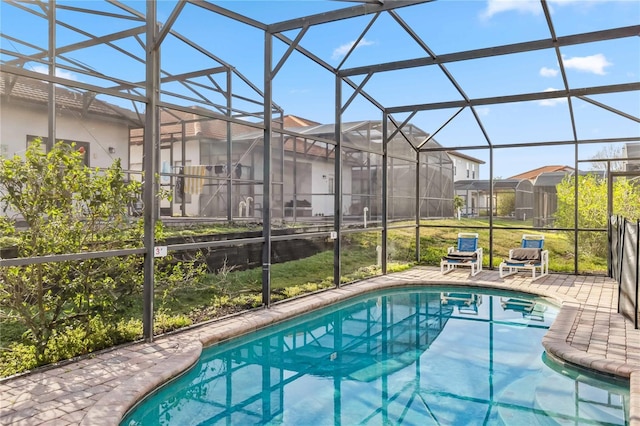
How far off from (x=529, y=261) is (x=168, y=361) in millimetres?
8158

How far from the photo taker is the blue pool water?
3832 mm

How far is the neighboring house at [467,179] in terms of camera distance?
45.9 feet

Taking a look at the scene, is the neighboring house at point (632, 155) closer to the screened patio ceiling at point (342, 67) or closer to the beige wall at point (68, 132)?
the screened patio ceiling at point (342, 67)

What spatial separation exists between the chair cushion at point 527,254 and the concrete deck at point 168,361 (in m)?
1.98

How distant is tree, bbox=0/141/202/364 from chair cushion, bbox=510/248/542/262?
8036 millimetres

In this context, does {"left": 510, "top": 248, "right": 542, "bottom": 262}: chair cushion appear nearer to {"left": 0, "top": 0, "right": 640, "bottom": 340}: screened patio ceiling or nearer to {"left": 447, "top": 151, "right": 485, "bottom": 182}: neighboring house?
{"left": 0, "top": 0, "right": 640, "bottom": 340}: screened patio ceiling

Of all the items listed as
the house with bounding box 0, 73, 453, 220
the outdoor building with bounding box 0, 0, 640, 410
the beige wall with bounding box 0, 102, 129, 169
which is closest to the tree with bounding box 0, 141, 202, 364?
the outdoor building with bounding box 0, 0, 640, 410

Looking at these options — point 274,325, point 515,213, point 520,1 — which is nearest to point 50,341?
point 274,325

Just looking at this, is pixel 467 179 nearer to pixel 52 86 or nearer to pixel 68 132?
pixel 68 132

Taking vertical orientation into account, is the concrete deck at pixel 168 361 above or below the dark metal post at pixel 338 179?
below

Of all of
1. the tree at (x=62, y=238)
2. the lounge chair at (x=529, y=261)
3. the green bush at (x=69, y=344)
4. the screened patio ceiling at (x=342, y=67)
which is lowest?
the green bush at (x=69, y=344)

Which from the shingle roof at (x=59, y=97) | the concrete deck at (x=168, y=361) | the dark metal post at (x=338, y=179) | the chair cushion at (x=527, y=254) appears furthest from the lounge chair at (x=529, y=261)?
the shingle roof at (x=59, y=97)

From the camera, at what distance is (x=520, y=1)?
231 inches

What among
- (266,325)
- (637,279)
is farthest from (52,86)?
(637,279)
